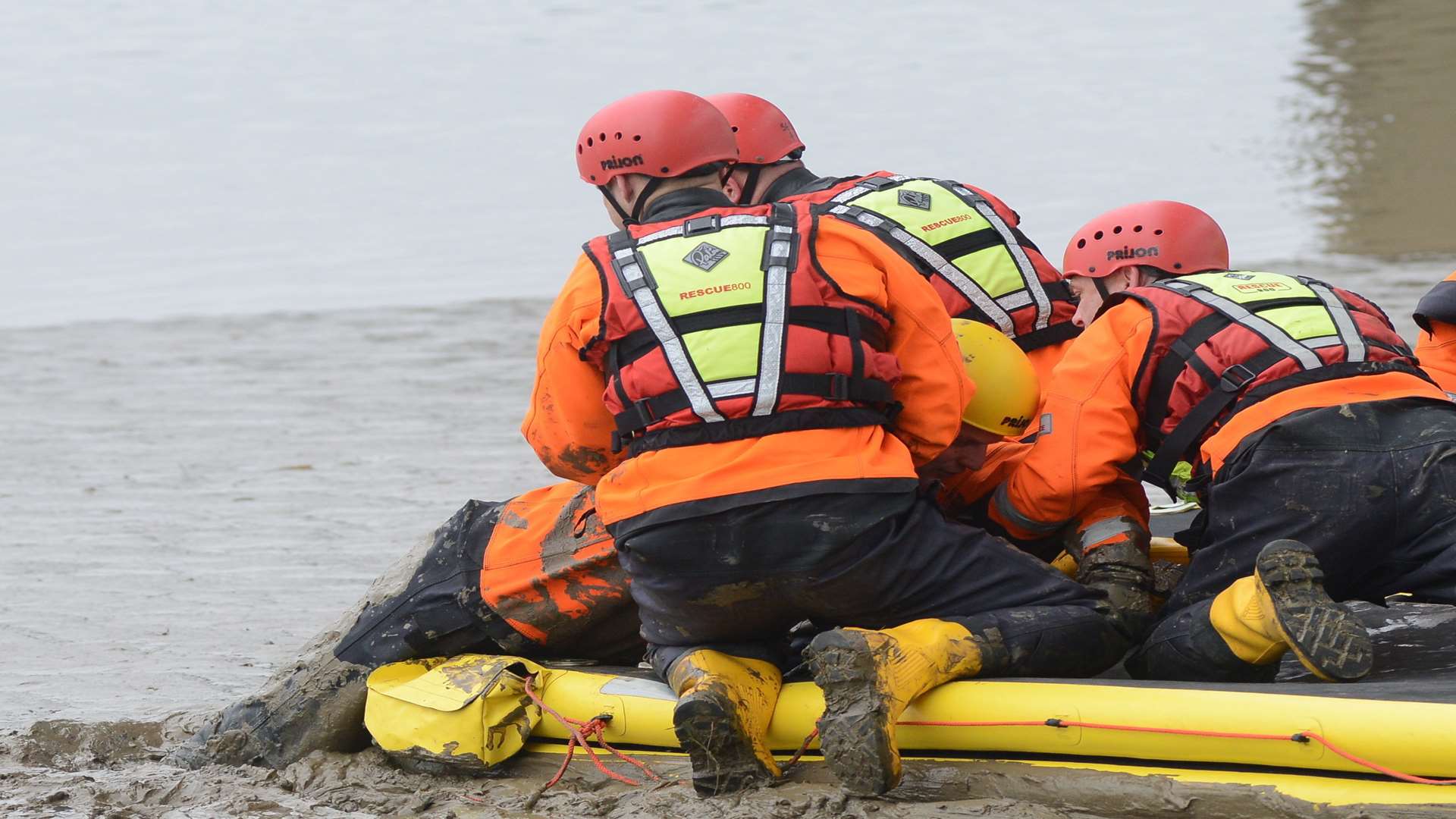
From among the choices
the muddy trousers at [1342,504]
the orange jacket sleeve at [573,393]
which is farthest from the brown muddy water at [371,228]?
the orange jacket sleeve at [573,393]

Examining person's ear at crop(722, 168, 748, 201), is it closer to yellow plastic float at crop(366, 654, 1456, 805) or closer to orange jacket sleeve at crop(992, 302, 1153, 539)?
orange jacket sleeve at crop(992, 302, 1153, 539)

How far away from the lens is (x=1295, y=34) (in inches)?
1214

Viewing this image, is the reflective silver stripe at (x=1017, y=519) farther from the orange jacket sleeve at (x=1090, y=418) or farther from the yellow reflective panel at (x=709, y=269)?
the yellow reflective panel at (x=709, y=269)

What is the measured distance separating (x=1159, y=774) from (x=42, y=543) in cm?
627

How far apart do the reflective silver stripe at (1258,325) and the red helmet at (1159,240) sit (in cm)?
40

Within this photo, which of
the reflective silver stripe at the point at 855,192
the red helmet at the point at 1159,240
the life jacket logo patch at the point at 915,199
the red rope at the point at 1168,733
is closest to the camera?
the red rope at the point at 1168,733

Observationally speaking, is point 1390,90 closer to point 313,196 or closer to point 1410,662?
point 313,196

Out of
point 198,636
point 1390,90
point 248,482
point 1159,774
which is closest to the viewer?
point 1159,774

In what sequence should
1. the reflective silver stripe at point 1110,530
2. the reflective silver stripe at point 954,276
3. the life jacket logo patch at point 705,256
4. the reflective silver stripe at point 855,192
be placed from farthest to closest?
the reflective silver stripe at point 855,192 → the reflective silver stripe at point 954,276 → the reflective silver stripe at point 1110,530 → the life jacket logo patch at point 705,256

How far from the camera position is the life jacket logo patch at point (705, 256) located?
15.0 ft

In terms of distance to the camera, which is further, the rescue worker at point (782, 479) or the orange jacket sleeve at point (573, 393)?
the orange jacket sleeve at point (573, 393)

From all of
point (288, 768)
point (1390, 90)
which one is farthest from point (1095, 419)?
point (1390, 90)

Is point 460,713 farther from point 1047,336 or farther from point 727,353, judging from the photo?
point 1047,336

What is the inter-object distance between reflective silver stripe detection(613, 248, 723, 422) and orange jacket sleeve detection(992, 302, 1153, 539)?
3.83ft
